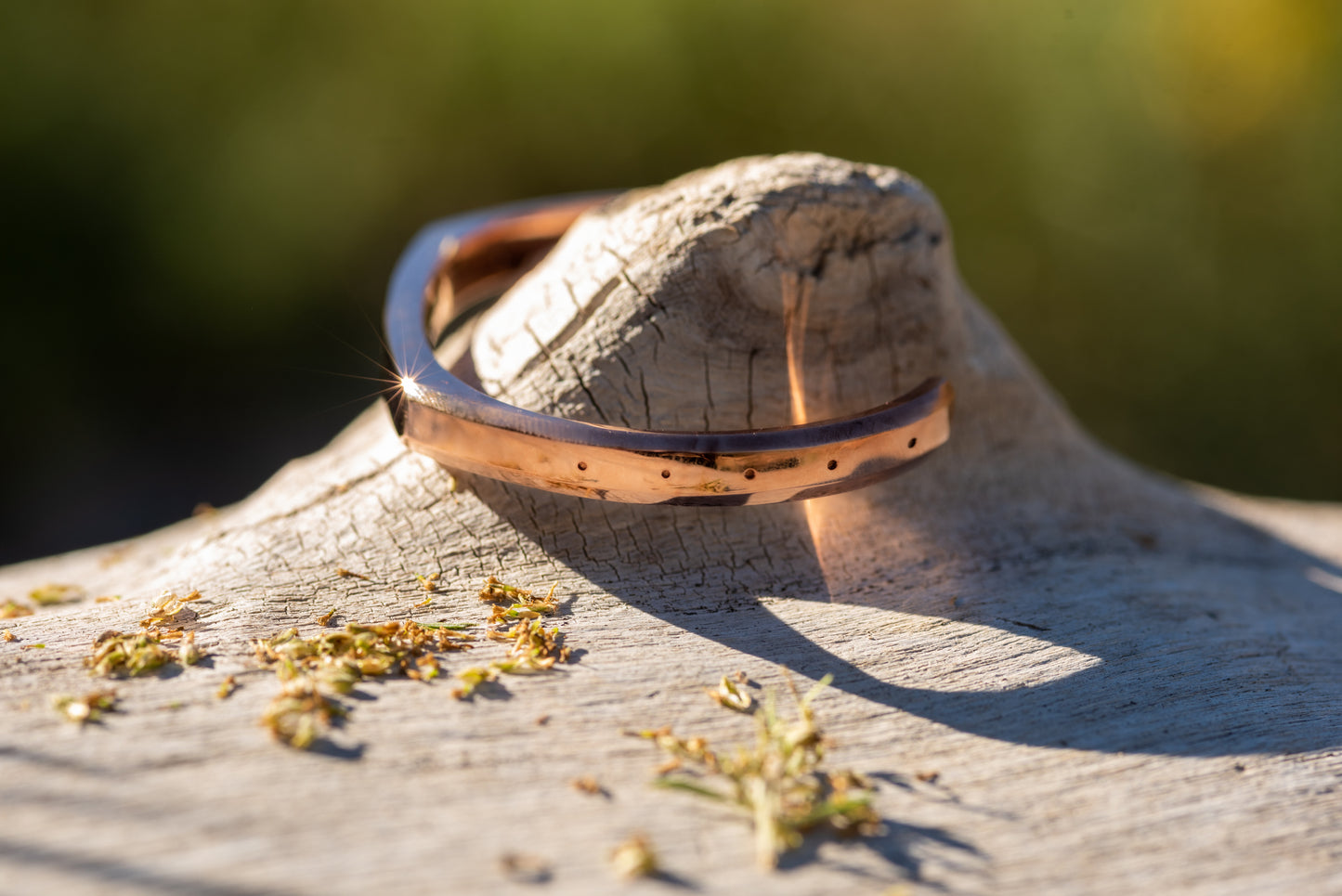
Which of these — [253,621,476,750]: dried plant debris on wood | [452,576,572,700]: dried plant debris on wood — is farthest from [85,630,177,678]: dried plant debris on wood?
[452,576,572,700]: dried plant debris on wood

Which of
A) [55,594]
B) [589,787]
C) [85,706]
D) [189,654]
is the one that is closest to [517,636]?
[589,787]

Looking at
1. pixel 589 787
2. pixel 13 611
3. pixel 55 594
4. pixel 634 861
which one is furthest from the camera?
pixel 55 594

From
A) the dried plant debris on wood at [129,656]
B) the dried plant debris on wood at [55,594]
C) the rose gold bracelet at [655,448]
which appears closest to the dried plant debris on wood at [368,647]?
the dried plant debris on wood at [129,656]

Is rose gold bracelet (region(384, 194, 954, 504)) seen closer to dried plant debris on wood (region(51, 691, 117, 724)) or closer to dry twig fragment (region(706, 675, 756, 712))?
dry twig fragment (region(706, 675, 756, 712))

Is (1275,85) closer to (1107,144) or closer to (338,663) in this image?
(1107,144)

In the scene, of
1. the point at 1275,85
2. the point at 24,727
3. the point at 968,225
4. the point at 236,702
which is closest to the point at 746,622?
the point at 236,702

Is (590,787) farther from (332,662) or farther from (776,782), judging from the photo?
(332,662)
